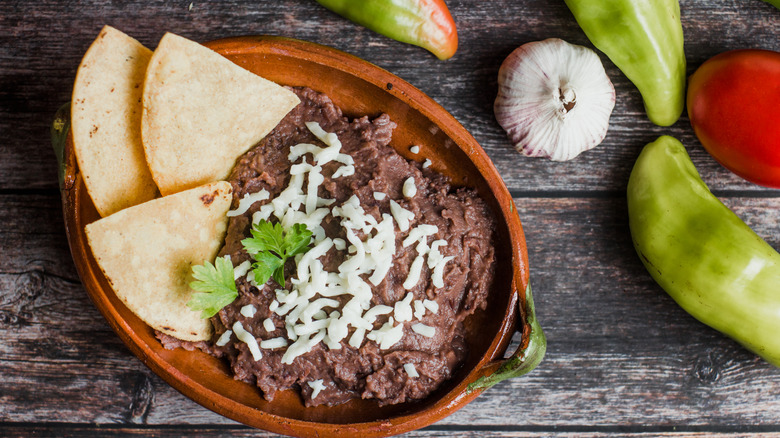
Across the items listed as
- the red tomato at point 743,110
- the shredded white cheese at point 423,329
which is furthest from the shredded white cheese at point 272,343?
the red tomato at point 743,110

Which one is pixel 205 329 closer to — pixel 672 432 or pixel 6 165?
pixel 6 165

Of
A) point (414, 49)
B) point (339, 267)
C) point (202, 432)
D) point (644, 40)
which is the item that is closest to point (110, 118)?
point (339, 267)

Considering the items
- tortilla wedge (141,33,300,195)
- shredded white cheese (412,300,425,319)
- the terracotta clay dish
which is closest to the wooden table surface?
the terracotta clay dish

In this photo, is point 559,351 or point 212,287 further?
point 559,351

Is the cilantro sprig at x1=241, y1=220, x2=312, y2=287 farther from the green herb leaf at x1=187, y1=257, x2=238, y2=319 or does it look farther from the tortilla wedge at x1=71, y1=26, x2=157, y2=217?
the tortilla wedge at x1=71, y1=26, x2=157, y2=217

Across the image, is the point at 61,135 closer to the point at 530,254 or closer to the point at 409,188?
the point at 409,188

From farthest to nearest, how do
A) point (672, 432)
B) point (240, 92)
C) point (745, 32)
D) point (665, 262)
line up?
point (672, 432) < point (745, 32) < point (665, 262) < point (240, 92)

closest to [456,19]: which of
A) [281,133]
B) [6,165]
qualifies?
[281,133]
